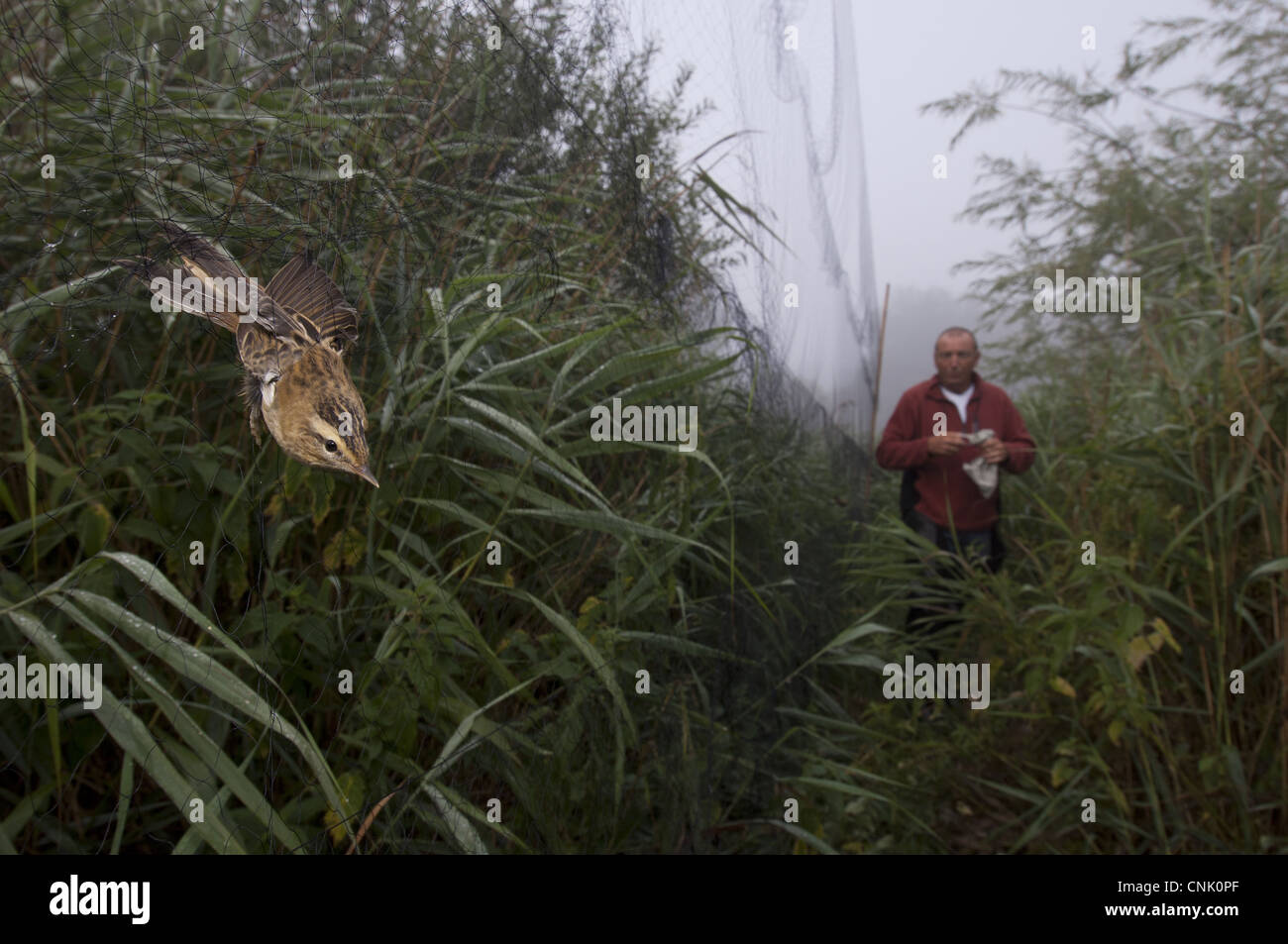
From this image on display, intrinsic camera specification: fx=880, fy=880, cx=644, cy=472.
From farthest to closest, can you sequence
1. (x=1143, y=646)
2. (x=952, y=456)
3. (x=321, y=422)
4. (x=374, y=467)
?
(x=952, y=456)
(x=1143, y=646)
(x=374, y=467)
(x=321, y=422)

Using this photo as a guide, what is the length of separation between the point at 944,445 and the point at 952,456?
0.08 m

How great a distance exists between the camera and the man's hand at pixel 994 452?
8.84 ft

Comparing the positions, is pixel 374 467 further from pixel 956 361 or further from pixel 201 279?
pixel 956 361

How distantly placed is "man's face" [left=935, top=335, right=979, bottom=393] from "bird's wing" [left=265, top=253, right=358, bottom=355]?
100 inches

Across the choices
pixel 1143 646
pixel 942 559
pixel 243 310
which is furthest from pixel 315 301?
pixel 942 559

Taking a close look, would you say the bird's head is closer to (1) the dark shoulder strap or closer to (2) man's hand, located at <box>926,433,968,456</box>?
(2) man's hand, located at <box>926,433,968,456</box>

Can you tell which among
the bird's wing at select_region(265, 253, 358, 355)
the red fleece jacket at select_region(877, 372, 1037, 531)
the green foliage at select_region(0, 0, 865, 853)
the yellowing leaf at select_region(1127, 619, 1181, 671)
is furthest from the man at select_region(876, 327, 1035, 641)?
the bird's wing at select_region(265, 253, 358, 355)

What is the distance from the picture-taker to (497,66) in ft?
3.07

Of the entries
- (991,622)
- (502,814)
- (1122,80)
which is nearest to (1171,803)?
(991,622)

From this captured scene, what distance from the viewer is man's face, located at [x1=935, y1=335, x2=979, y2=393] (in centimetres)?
291

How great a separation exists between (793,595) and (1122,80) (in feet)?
11.0

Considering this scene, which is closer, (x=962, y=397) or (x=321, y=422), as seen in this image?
(x=321, y=422)

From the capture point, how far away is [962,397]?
9.57ft

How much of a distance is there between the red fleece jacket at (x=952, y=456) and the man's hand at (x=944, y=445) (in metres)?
0.03
